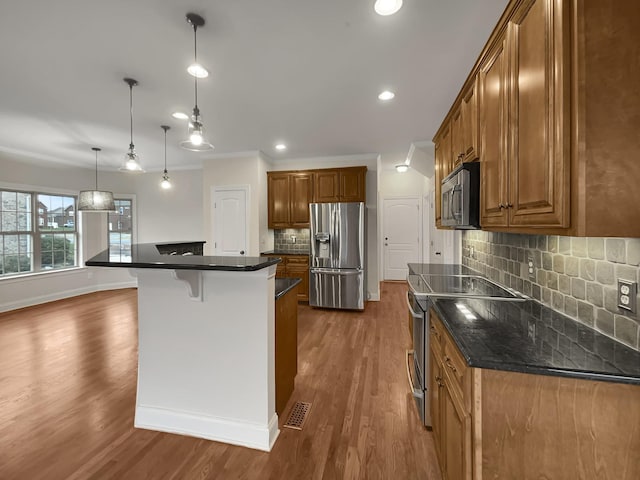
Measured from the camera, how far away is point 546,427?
903mm

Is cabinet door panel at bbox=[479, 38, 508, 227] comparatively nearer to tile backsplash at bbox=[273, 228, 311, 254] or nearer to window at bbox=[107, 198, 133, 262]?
tile backsplash at bbox=[273, 228, 311, 254]

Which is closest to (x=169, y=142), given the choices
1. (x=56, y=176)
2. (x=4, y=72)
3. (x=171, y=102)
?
(x=171, y=102)

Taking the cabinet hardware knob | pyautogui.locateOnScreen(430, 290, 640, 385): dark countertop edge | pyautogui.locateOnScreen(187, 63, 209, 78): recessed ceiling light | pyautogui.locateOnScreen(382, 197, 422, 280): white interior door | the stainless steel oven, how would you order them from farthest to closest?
1. pyautogui.locateOnScreen(382, 197, 422, 280): white interior door
2. pyautogui.locateOnScreen(187, 63, 209, 78): recessed ceiling light
3. the stainless steel oven
4. the cabinet hardware knob
5. pyautogui.locateOnScreen(430, 290, 640, 385): dark countertop edge

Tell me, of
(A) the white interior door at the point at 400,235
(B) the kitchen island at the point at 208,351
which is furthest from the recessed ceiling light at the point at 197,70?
(A) the white interior door at the point at 400,235

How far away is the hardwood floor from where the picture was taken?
5.06ft

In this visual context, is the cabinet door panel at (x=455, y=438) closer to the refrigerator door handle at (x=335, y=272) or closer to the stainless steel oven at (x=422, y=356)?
the stainless steel oven at (x=422, y=356)

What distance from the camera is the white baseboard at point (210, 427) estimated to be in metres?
1.68

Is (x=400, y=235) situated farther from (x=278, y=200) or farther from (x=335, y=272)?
(x=278, y=200)

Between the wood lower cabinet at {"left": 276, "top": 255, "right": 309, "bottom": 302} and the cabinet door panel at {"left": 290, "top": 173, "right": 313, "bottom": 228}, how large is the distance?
2.12 ft

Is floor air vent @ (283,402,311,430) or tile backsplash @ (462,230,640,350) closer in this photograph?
tile backsplash @ (462,230,640,350)

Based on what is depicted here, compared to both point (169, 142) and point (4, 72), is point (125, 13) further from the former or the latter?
point (169, 142)

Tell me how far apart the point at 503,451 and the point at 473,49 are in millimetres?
2557

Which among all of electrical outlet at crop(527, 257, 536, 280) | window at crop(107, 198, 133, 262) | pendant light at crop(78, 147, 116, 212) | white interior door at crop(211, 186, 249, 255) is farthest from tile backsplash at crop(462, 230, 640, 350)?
window at crop(107, 198, 133, 262)

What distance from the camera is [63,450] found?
167cm
